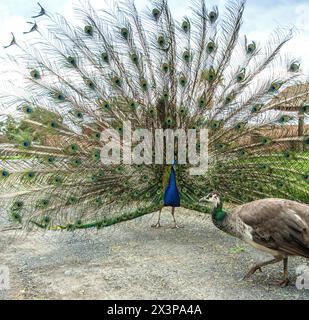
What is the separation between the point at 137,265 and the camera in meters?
4.11

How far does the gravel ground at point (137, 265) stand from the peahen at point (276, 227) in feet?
1.42

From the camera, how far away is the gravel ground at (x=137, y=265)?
3457mm

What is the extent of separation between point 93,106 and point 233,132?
1.61m

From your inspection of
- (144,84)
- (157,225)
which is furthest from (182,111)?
(157,225)

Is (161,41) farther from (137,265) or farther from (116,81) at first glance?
(137,265)

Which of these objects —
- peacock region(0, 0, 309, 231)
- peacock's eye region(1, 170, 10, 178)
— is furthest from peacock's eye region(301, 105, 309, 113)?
peacock's eye region(1, 170, 10, 178)

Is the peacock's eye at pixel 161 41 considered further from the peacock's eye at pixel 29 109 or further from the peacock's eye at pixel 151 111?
the peacock's eye at pixel 29 109

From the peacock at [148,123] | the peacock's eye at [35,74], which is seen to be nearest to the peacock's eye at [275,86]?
the peacock at [148,123]

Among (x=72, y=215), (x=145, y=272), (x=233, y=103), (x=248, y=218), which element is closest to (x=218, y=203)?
(x=248, y=218)

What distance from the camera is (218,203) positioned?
3789 millimetres

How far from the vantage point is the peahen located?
10.3 ft

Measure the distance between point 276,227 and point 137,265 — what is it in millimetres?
1530

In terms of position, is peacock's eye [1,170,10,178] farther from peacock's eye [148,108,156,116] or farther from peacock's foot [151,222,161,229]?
peacock's foot [151,222,161,229]

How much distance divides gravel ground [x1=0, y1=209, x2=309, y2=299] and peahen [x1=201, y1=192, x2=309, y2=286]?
433mm
